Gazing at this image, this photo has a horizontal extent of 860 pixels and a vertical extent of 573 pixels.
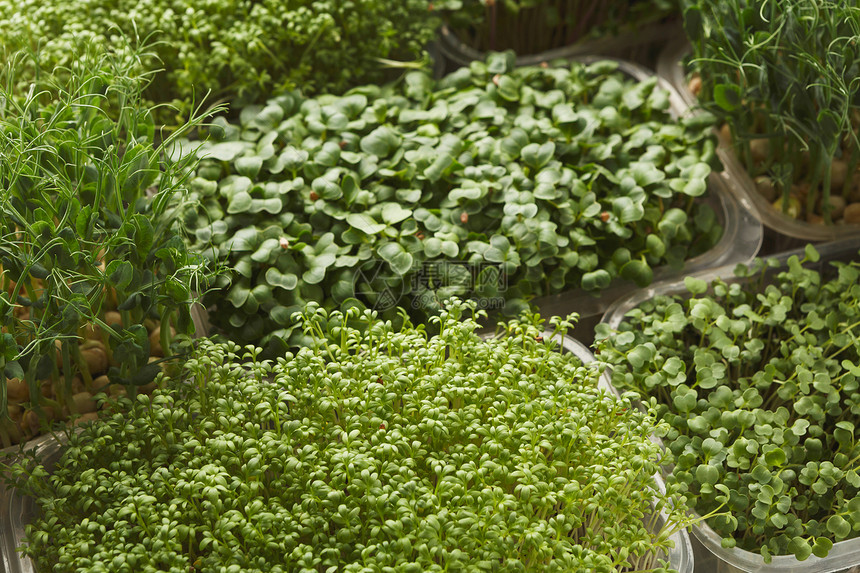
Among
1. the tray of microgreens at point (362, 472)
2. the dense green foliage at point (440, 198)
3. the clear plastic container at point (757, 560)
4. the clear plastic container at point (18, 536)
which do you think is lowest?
the clear plastic container at point (757, 560)

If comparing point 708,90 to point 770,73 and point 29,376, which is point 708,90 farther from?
point 29,376

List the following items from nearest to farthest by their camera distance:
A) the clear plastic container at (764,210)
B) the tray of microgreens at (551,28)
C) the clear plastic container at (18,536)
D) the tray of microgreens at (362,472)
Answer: the tray of microgreens at (362,472) < the clear plastic container at (18,536) < the clear plastic container at (764,210) < the tray of microgreens at (551,28)

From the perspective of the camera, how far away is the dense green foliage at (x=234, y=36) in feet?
5.44

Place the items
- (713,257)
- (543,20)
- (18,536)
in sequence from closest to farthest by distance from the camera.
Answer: (18,536), (713,257), (543,20)

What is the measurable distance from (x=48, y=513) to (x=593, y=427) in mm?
823

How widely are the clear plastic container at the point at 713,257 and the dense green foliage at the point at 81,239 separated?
74 centimetres

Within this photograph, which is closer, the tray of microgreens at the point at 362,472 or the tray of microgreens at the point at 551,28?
the tray of microgreens at the point at 362,472

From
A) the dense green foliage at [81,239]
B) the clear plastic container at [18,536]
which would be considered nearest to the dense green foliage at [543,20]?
the dense green foliage at [81,239]

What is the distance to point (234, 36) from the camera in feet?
5.50

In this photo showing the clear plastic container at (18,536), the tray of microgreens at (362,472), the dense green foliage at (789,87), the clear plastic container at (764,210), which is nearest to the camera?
the tray of microgreens at (362,472)

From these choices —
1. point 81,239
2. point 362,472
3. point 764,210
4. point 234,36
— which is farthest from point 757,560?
point 234,36

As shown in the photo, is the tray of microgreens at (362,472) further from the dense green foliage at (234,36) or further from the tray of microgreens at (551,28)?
the tray of microgreens at (551,28)

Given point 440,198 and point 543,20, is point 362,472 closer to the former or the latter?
point 440,198

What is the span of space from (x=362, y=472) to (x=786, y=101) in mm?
1175
